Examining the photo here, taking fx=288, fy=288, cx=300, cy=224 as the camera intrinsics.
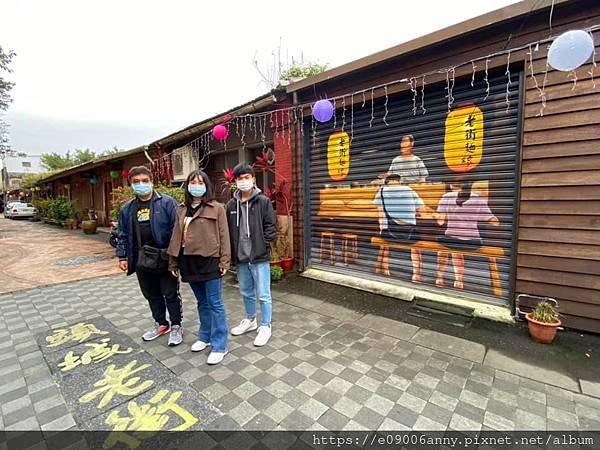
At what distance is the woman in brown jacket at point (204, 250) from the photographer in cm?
251

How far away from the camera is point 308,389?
2.21 m

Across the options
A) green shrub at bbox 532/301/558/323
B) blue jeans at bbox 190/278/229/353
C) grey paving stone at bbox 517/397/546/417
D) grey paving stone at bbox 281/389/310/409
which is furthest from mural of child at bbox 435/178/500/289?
blue jeans at bbox 190/278/229/353

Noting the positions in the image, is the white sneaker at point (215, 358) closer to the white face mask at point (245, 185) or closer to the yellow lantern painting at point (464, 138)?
the white face mask at point (245, 185)

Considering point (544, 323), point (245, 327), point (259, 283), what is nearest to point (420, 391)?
point (544, 323)

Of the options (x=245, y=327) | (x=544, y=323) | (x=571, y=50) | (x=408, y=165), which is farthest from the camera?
(x=408, y=165)

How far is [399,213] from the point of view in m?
4.18

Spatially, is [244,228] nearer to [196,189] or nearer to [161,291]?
[196,189]

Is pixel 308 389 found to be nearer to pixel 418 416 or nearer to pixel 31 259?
pixel 418 416

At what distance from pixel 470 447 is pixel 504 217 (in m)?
2.55

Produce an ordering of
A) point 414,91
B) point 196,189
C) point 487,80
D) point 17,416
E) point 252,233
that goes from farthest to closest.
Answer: point 414,91, point 487,80, point 252,233, point 196,189, point 17,416

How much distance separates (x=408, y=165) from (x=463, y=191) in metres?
0.80

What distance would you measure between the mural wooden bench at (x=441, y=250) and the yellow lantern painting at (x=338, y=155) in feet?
4.01

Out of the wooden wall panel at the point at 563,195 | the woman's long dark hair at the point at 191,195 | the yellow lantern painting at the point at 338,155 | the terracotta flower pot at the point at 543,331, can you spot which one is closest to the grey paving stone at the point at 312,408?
the woman's long dark hair at the point at 191,195

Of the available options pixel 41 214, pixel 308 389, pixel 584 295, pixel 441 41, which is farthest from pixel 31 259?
pixel 41 214
